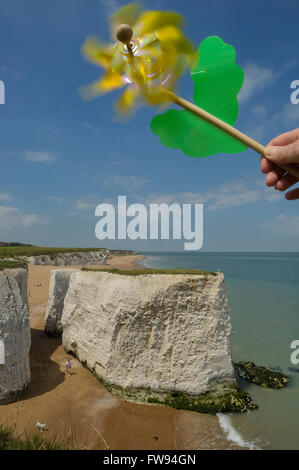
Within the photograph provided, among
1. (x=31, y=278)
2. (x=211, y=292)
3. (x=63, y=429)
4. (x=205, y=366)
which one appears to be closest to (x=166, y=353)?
(x=205, y=366)

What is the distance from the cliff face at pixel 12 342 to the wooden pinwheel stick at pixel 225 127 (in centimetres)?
1047

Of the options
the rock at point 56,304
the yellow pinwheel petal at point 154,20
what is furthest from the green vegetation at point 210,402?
the yellow pinwheel petal at point 154,20

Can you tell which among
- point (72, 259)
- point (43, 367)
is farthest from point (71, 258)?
point (43, 367)

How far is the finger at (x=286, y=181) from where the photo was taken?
8.49 feet

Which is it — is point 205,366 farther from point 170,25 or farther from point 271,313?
point 271,313

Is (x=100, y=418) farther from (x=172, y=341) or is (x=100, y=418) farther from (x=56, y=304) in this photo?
(x=56, y=304)

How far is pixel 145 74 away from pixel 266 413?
13.3m

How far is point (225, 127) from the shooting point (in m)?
2.25

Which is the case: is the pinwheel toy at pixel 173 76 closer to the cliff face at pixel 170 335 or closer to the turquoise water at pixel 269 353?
the cliff face at pixel 170 335

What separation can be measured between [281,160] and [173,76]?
1162mm

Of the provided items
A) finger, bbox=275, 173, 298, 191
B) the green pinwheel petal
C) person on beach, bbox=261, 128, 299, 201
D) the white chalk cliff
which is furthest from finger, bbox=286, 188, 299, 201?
the white chalk cliff

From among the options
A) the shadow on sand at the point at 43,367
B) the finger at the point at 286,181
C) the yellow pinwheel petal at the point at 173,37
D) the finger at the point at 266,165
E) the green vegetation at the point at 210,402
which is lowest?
the green vegetation at the point at 210,402

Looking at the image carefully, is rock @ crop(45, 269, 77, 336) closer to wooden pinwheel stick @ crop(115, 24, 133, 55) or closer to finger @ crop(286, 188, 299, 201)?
finger @ crop(286, 188, 299, 201)
